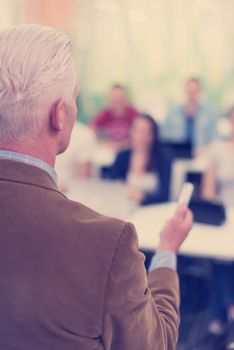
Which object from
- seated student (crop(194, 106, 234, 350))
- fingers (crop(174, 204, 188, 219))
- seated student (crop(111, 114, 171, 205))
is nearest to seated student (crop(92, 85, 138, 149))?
seated student (crop(111, 114, 171, 205))

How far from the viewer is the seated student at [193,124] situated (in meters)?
5.84

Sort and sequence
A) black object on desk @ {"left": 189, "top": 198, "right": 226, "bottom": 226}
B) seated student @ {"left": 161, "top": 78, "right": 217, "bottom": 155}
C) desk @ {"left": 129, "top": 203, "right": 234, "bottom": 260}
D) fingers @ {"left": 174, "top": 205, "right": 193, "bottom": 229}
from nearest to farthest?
1. fingers @ {"left": 174, "top": 205, "right": 193, "bottom": 229}
2. desk @ {"left": 129, "top": 203, "right": 234, "bottom": 260}
3. black object on desk @ {"left": 189, "top": 198, "right": 226, "bottom": 226}
4. seated student @ {"left": 161, "top": 78, "right": 217, "bottom": 155}

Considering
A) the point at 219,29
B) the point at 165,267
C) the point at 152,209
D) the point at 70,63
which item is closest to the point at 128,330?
the point at 165,267

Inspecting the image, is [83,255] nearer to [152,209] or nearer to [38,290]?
[38,290]

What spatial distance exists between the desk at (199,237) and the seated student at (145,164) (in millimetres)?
572

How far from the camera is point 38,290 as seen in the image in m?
0.88

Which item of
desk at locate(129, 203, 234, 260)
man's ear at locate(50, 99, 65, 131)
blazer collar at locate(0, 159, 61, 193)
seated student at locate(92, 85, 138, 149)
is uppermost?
man's ear at locate(50, 99, 65, 131)

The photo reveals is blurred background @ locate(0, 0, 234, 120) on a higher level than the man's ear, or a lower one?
lower

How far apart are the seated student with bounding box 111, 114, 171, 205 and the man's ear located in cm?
285

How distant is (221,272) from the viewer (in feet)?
11.3

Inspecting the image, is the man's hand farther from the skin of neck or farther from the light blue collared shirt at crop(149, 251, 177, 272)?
the skin of neck

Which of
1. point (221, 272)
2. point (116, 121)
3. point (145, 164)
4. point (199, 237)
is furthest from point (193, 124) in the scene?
point (199, 237)

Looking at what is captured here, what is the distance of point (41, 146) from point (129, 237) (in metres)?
0.21

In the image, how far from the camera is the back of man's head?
929mm
